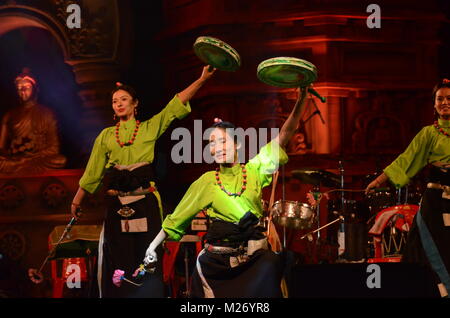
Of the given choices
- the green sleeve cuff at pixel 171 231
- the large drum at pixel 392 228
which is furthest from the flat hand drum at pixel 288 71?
the large drum at pixel 392 228

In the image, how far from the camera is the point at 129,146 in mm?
5129

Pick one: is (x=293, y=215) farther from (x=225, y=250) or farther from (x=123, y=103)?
(x=123, y=103)

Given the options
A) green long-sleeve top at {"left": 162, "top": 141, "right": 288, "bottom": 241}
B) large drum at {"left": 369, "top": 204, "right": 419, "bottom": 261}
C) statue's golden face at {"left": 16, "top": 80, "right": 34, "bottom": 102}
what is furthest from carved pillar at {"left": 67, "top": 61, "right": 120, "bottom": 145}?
green long-sleeve top at {"left": 162, "top": 141, "right": 288, "bottom": 241}

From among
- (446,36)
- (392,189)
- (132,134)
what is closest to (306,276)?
(132,134)

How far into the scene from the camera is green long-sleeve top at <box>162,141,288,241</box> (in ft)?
13.8

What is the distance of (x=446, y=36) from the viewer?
7.21 meters

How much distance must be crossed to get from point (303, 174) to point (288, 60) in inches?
75.9

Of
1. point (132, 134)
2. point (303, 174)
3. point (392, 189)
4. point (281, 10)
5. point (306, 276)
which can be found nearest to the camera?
point (306, 276)

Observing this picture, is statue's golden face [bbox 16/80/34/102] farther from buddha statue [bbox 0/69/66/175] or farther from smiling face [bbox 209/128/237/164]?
smiling face [bbox 209/128/237/164]

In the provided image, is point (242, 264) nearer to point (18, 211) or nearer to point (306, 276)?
point (306, 276)

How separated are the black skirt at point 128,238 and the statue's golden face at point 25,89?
2511 mm

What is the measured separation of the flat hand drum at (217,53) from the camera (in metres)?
4.62

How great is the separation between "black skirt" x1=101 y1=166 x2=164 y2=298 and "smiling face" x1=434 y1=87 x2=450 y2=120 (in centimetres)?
208

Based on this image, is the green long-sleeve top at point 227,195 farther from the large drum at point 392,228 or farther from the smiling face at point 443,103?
the large drum at point 392,228
